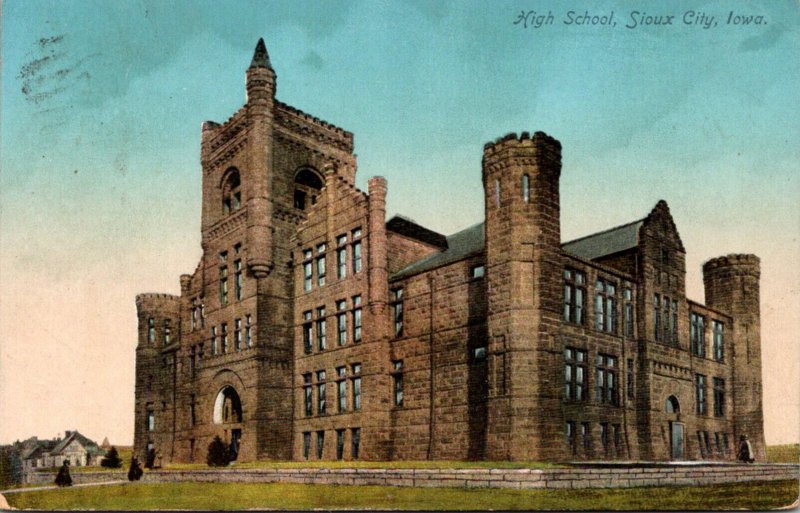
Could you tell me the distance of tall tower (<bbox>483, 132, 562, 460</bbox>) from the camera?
27859mm

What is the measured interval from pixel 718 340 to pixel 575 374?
12.8 metres

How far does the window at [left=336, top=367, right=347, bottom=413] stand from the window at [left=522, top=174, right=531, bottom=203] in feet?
43.1

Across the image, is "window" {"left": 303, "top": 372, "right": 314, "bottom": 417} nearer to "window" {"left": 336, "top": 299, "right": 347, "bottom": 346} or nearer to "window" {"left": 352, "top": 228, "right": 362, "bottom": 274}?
"window" {"left": 336, "top": 299, "right": 347, "bottom": 346}

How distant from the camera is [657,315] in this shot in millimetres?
37094

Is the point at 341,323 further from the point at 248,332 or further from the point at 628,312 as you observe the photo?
the point at 628,312

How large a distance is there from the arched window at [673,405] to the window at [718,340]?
16.4 ft

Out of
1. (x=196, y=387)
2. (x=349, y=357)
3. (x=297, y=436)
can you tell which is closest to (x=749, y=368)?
(x=349, y=357)

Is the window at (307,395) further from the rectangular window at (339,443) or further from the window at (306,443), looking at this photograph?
the rectangular window at (339,443)

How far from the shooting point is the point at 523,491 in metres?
21.5

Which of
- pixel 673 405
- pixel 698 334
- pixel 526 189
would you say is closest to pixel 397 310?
pixel 526 189

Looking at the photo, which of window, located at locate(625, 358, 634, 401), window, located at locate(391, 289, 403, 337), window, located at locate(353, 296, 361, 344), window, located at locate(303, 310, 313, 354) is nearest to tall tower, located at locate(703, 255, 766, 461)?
window, located at locate(625, 358, 634, 401)

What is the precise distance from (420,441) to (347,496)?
10.6 metres

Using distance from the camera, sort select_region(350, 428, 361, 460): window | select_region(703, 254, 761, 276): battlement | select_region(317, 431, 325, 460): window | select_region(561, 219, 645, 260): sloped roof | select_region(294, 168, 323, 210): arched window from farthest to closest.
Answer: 1. select_region(294, 168, 323, 210): arched window
2. select_region(703, 254, 761, 276): battlement
3. select_region(317, 431, 325, 460): window
4. select_region(561, 219, 645, 260): sloped roof
5. select_region(350, 428, 361, 460): window

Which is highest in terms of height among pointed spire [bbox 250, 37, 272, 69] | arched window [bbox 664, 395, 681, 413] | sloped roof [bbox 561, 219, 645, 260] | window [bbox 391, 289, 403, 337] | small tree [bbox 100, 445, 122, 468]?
pointed spire [bbox 250, 37, 272, 69]
